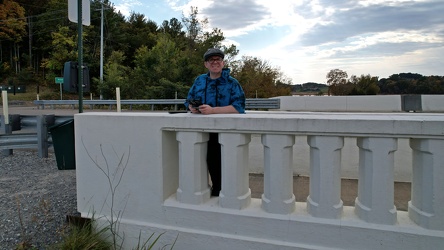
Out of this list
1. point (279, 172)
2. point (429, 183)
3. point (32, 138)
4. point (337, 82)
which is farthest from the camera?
point (337, 82)

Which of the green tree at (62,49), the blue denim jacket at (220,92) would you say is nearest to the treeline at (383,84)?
the blue denim jacket at (220,92)

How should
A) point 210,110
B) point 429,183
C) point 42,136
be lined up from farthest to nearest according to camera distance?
1. point 42,136
2. point 210,110
3. point 429,183

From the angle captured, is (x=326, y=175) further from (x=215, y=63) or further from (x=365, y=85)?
(x=365, y=85)

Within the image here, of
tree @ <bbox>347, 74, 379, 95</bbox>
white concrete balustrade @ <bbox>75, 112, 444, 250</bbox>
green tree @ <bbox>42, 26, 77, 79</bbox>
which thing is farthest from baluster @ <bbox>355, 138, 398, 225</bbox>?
green tree @ <bbox>42, 26, 77, 79</bbox>

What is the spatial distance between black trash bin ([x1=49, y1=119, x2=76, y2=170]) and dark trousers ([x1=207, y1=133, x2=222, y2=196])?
1.73 m

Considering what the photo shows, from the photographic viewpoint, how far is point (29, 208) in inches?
146

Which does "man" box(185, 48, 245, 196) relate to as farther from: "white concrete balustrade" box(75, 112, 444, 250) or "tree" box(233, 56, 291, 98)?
"tree" box(233, 56, 291, 98)

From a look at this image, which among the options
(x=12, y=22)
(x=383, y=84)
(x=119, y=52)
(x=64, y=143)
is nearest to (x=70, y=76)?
(x=64, y=143)

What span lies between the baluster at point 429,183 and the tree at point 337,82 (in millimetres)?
18376

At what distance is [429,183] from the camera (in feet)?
6.61

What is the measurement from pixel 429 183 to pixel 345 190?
2.24 m

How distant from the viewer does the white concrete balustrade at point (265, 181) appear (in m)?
2.08

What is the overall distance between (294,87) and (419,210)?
33.7m

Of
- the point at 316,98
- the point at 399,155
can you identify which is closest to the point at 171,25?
the point at 316,98
